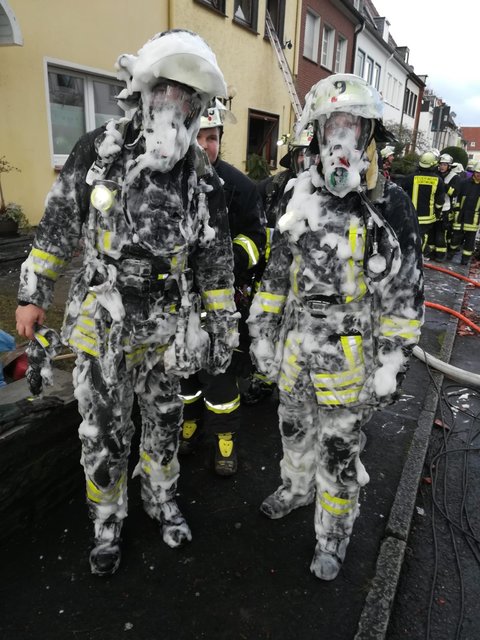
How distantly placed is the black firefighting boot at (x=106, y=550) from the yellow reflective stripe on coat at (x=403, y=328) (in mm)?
1584

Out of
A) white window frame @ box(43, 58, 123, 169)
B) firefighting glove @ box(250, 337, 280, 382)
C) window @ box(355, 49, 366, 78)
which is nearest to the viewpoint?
firefighting glove @ box(250, 337, 280, 382)

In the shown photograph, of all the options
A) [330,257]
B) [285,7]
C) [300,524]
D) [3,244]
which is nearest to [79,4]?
[3,244]

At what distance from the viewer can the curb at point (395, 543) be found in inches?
86.2

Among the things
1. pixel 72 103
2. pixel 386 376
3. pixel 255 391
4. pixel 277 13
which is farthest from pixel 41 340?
pixel 277 13

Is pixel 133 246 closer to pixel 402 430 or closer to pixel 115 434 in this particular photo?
pixel 115 434

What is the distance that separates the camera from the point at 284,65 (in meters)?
14.3

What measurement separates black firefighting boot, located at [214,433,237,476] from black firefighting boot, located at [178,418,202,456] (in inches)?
9.1

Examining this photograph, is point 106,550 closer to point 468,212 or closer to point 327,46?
point 468,212

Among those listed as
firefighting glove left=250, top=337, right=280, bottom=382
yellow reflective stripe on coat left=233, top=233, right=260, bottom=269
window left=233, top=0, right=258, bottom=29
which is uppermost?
window left=233, top=0, right=258, bottom=29

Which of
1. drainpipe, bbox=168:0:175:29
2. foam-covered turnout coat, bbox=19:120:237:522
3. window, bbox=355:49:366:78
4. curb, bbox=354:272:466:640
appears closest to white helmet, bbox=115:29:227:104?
foam-covered turnout coat, bbox=19:120:237:522

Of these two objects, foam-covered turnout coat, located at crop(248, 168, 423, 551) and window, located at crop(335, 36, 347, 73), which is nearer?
foam-covered turnout coat, located at crop(248, 168, 423, 551)

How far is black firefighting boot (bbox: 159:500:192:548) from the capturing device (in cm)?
252

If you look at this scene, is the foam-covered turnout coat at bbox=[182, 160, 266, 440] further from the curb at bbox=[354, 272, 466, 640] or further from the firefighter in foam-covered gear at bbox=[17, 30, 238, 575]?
the curb at bbox=[354, 272, 466, 640]

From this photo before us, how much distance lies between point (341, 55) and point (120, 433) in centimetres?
2168
